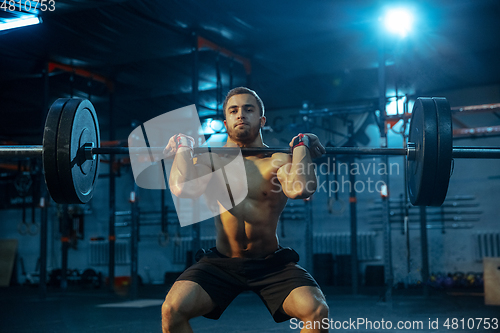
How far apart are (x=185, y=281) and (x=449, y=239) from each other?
25.5 feet

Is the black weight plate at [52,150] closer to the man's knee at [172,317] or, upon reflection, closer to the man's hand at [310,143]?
the man's knee at [172,317]

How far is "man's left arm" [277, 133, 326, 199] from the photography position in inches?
85.6

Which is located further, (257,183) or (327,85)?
(327,85)

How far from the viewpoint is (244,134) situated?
2.38 meters

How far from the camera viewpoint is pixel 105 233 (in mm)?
11422

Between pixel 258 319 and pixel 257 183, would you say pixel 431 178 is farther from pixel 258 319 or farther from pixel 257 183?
pixel 258 319

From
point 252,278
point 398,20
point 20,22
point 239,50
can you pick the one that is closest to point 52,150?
point 252,278

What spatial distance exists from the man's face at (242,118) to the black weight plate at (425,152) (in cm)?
80

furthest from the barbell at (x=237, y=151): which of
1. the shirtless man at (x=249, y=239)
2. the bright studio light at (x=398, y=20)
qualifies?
the bright studio light at (x=398, y=20)

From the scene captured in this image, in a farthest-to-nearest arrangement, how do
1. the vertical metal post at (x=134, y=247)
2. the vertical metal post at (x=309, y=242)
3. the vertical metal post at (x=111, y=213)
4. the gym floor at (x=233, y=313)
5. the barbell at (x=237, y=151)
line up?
the vertical metal post at (x=111, y=213), the vertical metal post at (x=309, y=242), the vertical metal post at (x=134, y=247), the gym floor at (x=233, y=313), the barbell at (x=237, y=151)

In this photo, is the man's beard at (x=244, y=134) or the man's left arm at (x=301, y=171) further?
the man's beard at (x=244, y=134)

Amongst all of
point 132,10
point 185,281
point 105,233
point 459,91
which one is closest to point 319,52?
point 132,10

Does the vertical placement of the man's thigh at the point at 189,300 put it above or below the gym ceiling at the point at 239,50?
below

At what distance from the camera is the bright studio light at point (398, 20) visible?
5.98 m
